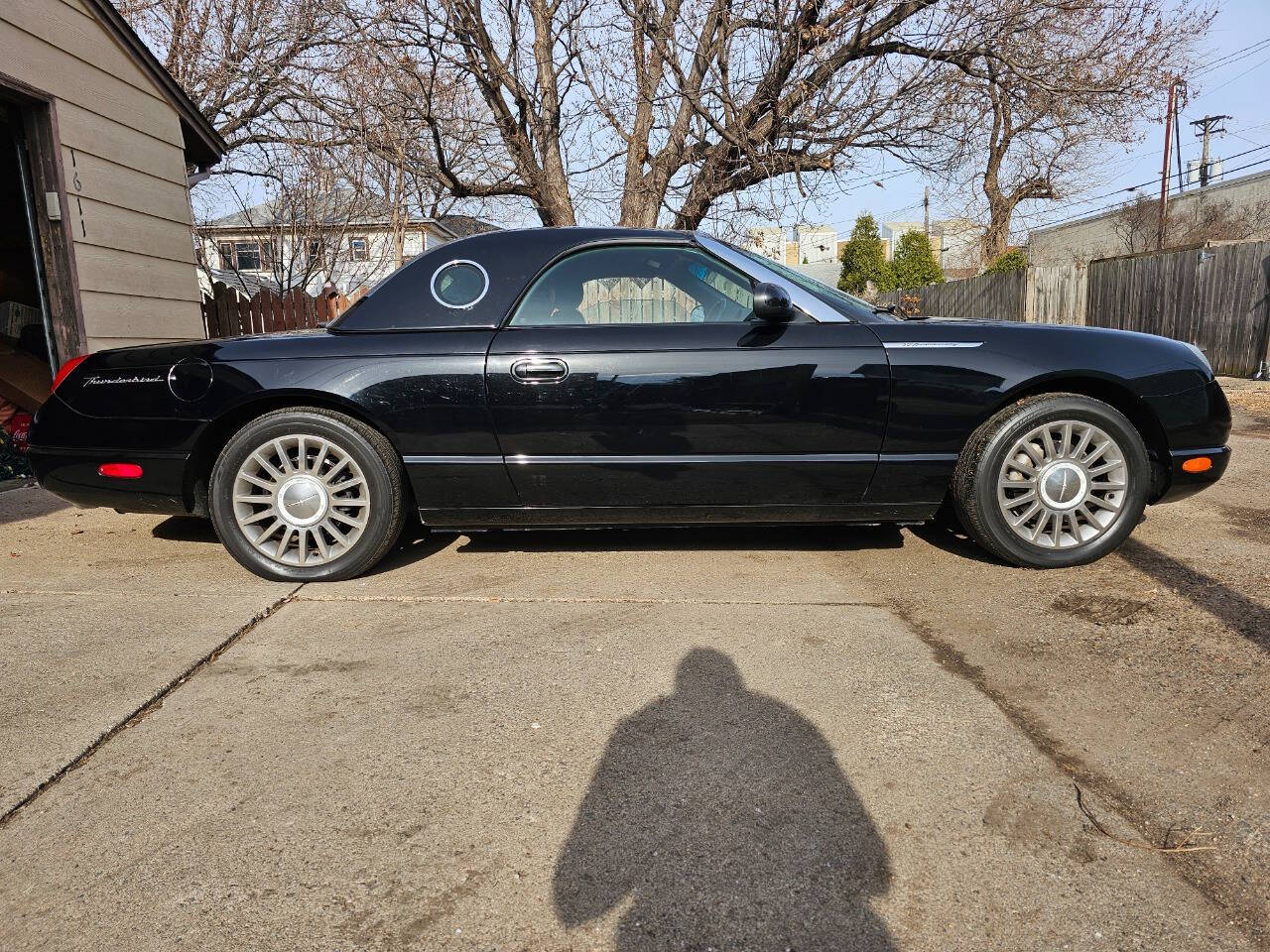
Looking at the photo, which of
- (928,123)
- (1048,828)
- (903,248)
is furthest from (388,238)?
(903,248)

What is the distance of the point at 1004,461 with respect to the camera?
3408 millimetres

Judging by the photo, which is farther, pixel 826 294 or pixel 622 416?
pixel 826 294

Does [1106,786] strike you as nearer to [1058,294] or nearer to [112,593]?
[112,593]

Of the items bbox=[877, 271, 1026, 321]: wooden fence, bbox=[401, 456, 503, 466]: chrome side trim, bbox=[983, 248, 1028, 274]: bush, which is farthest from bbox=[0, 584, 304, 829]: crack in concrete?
bbox=[983, 248, 1028, 274]: bush

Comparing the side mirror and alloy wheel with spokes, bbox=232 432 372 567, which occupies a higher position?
the side mirror

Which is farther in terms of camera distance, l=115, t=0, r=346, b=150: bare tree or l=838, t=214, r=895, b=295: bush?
l=838, t=214, r=895, b=295: bush

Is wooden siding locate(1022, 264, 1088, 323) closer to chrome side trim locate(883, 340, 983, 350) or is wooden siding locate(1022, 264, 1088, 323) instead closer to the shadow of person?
chrome side trim locate(883, 340, 983, 350)

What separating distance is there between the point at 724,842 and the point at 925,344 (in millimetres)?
2373

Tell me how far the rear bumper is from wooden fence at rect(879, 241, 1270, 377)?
27.1ft

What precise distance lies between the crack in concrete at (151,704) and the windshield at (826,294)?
2.48 metres

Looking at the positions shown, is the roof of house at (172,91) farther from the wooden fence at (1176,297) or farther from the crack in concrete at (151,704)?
the wooden fence at (1176,297)

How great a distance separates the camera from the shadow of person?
1.48m

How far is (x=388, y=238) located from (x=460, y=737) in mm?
18338

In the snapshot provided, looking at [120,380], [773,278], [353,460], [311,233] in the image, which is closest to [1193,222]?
[311,233]
